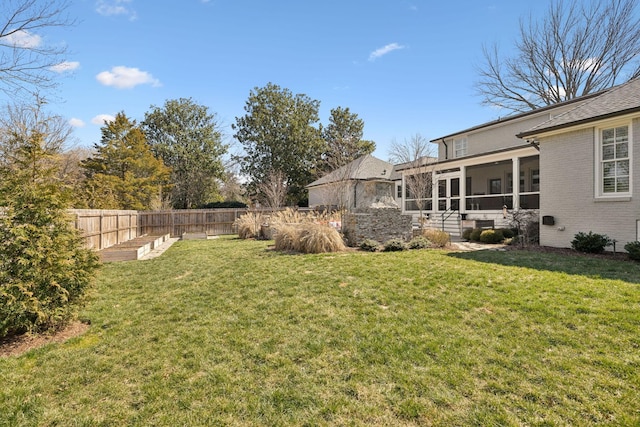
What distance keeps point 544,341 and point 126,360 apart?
455 centimetres

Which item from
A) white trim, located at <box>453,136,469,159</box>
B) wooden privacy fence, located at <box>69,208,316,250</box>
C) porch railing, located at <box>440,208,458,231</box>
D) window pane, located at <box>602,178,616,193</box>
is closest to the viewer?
window pane, located at <box>602,178,616,193</box>

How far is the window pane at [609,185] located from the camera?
8.38m

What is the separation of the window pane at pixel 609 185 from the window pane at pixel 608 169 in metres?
0.11

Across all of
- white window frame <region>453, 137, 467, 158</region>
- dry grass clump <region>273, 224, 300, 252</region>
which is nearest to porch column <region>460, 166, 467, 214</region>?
white window frame <region>453, 137, 467, 158</region>

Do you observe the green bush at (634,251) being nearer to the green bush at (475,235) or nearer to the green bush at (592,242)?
the green bush at (592,242)

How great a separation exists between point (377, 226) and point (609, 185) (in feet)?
20.5

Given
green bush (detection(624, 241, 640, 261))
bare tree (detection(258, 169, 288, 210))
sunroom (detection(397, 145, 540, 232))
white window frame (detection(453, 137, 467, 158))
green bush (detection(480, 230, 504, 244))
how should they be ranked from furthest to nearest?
bare tree (detection(258, 169, 288, 210)), white window frame (detection(453, 137, 467, 158)), sunroom (detection(397, 145, 540, 232)), green bush (detection(480, 230, 504, 244)), green bush (detection(624, 241, 640, 261))

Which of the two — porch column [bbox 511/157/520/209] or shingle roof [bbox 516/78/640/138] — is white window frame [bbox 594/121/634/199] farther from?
porch column [bbox 511/157/520/209]

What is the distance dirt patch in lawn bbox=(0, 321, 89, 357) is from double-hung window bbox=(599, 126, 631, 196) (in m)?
11.9

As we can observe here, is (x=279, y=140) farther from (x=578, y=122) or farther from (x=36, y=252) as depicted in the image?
(x=36, y=252)

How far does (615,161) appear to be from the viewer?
27.3ft

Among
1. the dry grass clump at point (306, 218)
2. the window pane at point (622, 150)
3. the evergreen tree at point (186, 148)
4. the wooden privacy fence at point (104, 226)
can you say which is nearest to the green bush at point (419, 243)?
the dry grass clump at point (306, 218)

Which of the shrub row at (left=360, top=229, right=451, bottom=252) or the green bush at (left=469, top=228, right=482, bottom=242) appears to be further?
the green bush at (left=469, top=228, right=482, bottom=242)

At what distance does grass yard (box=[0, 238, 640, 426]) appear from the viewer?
8.31 feet
